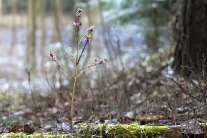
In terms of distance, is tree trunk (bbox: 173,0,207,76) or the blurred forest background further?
tree trunk (bbox: 173,0,207,76)

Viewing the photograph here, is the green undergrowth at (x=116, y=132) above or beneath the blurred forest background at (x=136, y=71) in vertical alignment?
beneath

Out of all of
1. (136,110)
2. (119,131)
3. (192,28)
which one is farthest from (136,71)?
(119,131)

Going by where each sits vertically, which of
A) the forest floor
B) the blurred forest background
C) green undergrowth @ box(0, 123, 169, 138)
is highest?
the blurred forest background

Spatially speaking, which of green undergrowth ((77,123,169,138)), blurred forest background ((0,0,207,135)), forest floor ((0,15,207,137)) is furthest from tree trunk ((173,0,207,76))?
green undergrowth ((77,123,169,138))

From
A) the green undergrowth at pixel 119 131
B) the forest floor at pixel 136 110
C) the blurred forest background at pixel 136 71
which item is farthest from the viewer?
the blurred forest background at pixel 136 71

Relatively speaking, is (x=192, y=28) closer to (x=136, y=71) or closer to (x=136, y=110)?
(x=136, y=71)

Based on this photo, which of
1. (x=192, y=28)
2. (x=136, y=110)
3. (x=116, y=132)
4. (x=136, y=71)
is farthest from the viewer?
(x=136, y=71)

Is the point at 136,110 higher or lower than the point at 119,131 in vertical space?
higher

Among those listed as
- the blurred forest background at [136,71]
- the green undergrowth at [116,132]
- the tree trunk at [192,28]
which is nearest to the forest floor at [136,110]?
the blurred forest background at [136,71]

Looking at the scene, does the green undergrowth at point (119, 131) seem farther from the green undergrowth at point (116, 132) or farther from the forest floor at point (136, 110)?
the forest floor at point (136, 110)

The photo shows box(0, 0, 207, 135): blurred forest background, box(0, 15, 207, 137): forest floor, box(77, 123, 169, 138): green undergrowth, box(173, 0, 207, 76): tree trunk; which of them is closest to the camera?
box(77, 123, 169, 138): green undergrowth

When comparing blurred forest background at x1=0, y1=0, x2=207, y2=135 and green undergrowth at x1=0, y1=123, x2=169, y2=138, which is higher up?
blurred forest background at x1=0, y1=0, x2=207, y2=135

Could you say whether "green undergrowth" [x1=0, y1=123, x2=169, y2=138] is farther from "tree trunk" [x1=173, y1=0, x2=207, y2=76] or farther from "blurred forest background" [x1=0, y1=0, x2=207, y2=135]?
"tree trunk" [x1=173, y1=0, x2=207, y2=76]

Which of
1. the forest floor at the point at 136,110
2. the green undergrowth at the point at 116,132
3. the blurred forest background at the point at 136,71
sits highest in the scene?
the blurred forest background at the point at 136,71
